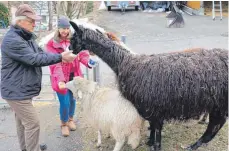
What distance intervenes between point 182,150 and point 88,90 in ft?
4.75

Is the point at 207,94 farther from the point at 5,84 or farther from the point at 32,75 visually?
the point at 5,84

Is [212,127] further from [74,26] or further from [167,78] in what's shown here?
[74,26]

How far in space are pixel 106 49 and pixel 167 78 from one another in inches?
30.6

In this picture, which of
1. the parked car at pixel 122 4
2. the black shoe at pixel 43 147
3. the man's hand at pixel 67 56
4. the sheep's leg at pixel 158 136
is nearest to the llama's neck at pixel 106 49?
the man's hand at pixel 67 56

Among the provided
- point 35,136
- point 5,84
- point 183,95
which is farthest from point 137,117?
point 5,84

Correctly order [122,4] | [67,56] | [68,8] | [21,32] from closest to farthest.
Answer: [21,32] < [67,56] < [68,8] < [122,4]

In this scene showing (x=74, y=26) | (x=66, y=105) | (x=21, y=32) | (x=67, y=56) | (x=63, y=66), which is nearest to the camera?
(x=21, y=32)

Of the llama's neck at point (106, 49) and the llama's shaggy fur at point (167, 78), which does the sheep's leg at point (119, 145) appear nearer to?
the llama's shaggy fur at point (167, 78)

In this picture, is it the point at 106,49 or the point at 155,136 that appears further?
the point at 155,136

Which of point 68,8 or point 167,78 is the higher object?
point 167,78

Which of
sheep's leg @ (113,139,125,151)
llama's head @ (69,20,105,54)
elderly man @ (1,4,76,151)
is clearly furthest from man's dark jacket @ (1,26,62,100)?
sheep's leg @ (113,139,125,151)

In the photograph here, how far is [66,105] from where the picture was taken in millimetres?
4371

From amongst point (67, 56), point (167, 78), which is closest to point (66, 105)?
point (67, 56)

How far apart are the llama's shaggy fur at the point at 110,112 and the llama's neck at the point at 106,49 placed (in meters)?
0.42
